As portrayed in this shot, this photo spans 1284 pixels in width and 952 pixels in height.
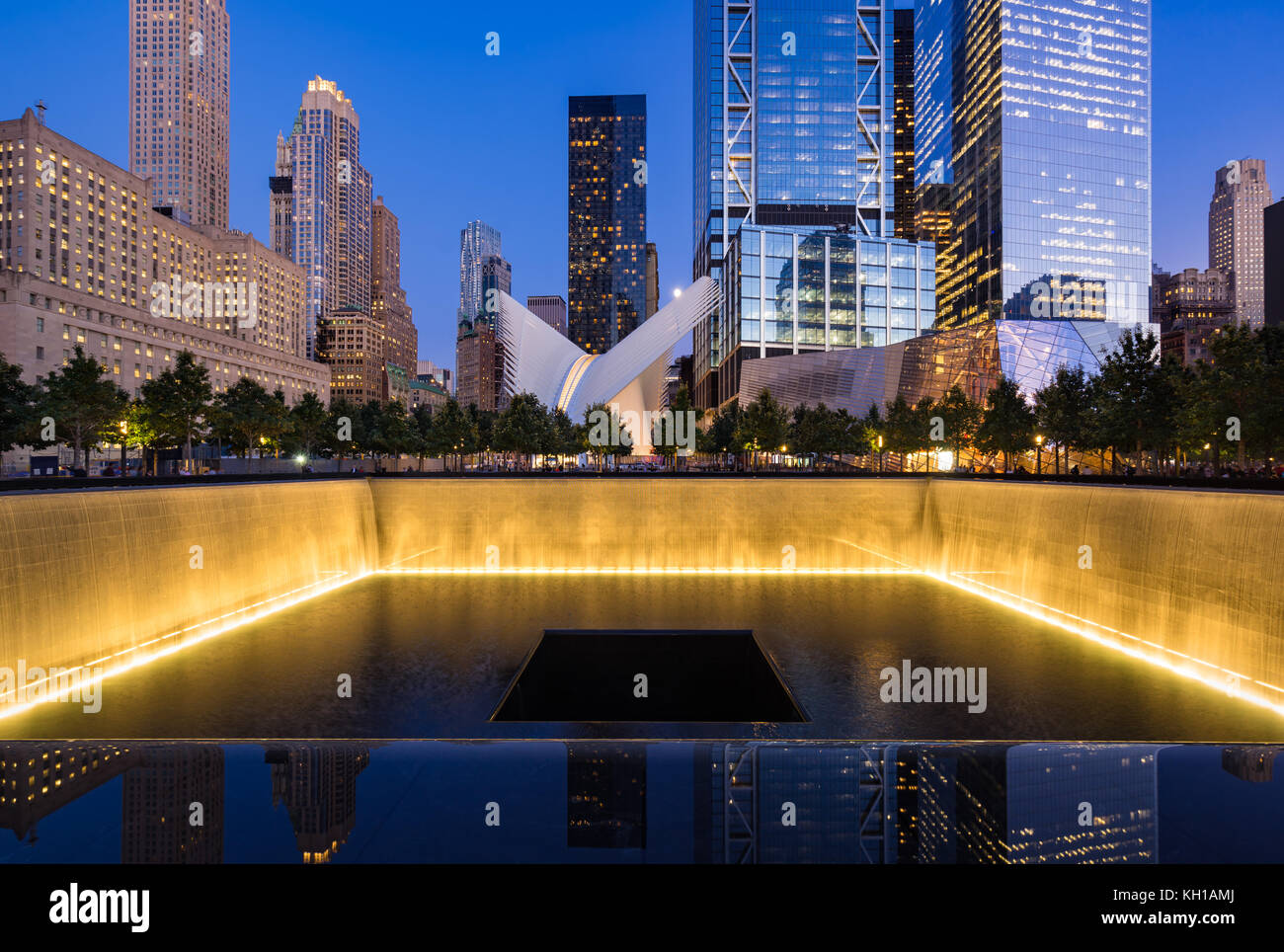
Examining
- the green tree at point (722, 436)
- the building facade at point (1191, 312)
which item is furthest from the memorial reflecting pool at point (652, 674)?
the building facade at point (1191, 312)

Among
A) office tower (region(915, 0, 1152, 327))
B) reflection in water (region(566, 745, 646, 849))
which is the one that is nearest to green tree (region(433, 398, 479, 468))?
reflection in water (region(566, 745, 646, 849))

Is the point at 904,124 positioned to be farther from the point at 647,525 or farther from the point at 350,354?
the point at 647,525

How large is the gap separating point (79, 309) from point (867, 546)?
83787 mm

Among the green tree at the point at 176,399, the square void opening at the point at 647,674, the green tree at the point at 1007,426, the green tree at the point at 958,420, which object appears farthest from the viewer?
the green tree at the point at 958,420

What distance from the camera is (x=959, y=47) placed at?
10688 centimetres

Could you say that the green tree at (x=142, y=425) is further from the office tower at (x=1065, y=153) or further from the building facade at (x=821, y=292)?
the office tower at (x=1065, y=153)

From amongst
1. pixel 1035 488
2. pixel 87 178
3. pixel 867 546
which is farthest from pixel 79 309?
pixel 1035 488

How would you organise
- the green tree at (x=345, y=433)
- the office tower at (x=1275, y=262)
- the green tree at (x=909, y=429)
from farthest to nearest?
the office tower at (x=1275, y=262)
the green tree at (x=345, y=433)
the green tree at (x=909, y=429)

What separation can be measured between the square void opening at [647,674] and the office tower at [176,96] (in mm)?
179227

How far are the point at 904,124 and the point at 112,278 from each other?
5440 inches

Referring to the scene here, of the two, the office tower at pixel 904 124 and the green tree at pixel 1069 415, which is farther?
the office tower at pixel 904 124

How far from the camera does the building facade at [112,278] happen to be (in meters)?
69.2

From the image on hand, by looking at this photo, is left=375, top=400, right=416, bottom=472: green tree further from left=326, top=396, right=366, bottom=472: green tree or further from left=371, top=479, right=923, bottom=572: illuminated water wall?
left=371, top=479, right=923, bottom=572: illuminated water wall

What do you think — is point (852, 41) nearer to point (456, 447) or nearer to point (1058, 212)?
point (1058, 212)
